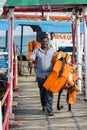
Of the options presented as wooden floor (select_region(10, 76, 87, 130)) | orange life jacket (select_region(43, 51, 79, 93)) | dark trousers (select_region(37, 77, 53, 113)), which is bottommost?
wooden floor (select_region(10, 76, 87, 130))

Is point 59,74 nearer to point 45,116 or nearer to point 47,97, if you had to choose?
point 47,97

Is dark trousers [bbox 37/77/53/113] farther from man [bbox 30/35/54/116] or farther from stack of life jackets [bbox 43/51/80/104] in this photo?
stack of life jackets [bbox 43/51/80/104]

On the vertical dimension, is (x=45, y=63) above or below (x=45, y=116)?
above

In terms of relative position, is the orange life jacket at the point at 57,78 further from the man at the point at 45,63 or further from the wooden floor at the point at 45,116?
the wooden floor at the point at 45,116

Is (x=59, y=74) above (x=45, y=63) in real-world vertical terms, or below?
below

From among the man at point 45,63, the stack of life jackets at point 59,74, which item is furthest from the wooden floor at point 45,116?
the stack of life jackets at point 59,74

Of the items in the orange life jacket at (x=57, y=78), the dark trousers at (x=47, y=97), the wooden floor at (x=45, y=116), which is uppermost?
the orange life jacket at (x=57, y=78)

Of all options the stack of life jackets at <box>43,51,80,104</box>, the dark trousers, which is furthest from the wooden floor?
the stack of life jackets at <box>43,51,80,104</box>

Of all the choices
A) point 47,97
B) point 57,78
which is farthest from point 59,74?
point 47,97

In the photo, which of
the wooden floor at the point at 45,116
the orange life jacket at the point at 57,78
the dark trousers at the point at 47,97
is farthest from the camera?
the dark trousers at the point at 47,97

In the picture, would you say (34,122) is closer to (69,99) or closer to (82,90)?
(69,99)

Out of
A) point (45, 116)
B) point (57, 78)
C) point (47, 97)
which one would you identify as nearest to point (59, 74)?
point (57, 78)

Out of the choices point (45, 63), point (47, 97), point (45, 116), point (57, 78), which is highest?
point (45, 63)

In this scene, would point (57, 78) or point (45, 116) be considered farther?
point (45, 116)
